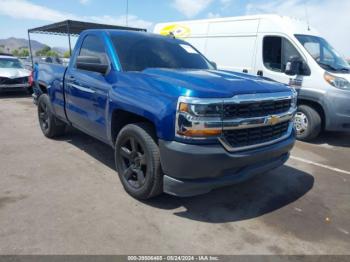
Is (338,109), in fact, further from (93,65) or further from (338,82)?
(93,65)

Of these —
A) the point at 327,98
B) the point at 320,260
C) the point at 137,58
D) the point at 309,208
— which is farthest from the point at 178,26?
the point at 320,260

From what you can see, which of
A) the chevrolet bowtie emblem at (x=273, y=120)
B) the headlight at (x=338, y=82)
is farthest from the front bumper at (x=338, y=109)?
the chevrolet bowtie emblem at (x=273, y=120)

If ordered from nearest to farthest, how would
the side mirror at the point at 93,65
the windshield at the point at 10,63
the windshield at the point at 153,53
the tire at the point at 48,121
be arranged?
the side mirror at the point at 93,65
the windshield at the point at 153,53
the tire at the point at 48,121
the windshield at the point at 10,63

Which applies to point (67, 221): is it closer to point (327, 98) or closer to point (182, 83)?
point (182, 83)

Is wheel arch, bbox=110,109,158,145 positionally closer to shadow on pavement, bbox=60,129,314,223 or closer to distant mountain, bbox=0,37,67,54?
shadow on pavement, bbox=60,129,314,223

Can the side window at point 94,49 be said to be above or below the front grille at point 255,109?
above

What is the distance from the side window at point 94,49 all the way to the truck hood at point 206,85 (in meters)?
0.75

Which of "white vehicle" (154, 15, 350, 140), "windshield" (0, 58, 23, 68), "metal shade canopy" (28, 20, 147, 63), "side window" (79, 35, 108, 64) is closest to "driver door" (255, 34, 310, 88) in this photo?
"white vehicle" (154, 15, 350, 140)

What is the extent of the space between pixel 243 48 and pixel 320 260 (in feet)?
20.0

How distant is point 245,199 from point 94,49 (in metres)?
2.89

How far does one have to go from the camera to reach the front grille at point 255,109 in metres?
3.16

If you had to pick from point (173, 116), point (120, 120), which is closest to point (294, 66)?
point (120, 120)

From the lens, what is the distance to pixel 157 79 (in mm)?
3506

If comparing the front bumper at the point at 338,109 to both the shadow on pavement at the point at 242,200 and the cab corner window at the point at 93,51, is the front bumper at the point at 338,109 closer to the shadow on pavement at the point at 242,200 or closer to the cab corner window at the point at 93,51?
the shadow on pavement at the point at 242,200
